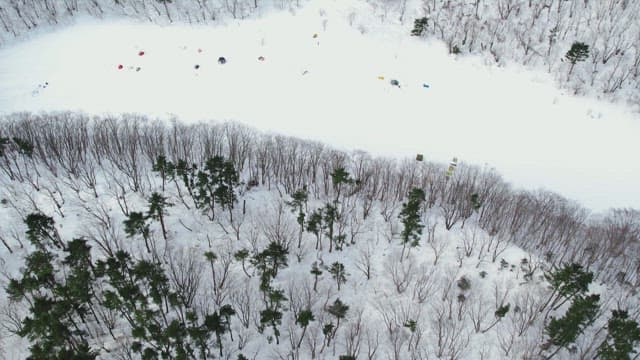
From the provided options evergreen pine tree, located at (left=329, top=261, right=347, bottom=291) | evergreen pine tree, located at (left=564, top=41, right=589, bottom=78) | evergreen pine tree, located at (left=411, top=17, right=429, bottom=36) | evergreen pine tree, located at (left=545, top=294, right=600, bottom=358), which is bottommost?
evergreen pine tree, located at (left=329, top=261, right=347, bottom=291)

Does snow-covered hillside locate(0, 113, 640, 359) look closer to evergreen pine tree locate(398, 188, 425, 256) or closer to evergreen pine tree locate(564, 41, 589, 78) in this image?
evergreen pine tree locate(398, 188, 425, 256)

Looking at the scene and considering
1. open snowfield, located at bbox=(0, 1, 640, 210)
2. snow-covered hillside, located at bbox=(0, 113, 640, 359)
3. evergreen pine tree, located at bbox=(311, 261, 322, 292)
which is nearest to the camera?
snow-covered hillside, located at bbox=(0, 113, 640, 359)

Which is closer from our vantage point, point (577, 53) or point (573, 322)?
point (573, 322)

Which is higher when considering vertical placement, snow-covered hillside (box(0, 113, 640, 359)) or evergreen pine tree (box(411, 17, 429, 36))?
evergreen pine tree (box(411, 17, 429, 36))

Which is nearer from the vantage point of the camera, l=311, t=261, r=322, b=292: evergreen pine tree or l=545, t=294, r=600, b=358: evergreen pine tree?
l=545, t=294, r=600, b=358: evergreen pine tree

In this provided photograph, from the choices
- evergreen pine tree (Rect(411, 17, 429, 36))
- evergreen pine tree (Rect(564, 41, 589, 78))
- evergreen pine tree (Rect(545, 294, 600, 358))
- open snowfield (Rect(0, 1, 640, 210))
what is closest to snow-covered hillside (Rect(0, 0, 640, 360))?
evergreen pine tree (Rect(545, 294, 600, 358))

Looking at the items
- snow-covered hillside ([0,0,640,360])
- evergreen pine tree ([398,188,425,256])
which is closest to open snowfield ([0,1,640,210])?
snow-covered hillside ([0,0,640,360])

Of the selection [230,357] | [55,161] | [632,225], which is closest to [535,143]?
[632,225]

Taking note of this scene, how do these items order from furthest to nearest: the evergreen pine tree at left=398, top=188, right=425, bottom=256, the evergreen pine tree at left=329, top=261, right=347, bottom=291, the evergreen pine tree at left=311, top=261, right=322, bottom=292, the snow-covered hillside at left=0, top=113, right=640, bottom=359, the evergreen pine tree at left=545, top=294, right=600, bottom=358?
the evergreen pine tree at left=398, top=188, right=425, bottom=256
the evergreen pine tree at left=329, top=261, right=347, bottom=291
the evergreen pine tree at left=311, top=261, right=322, bottom=292
the snow-covered hillside at left=0, top=113, right=640, bottom=359
the evergreen pine tree at left=545, top=294, right=600, bottom=358

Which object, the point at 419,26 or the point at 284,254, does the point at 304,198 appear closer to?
the point at 284,254

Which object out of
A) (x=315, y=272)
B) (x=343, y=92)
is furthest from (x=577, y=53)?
(x=315, y=272)
